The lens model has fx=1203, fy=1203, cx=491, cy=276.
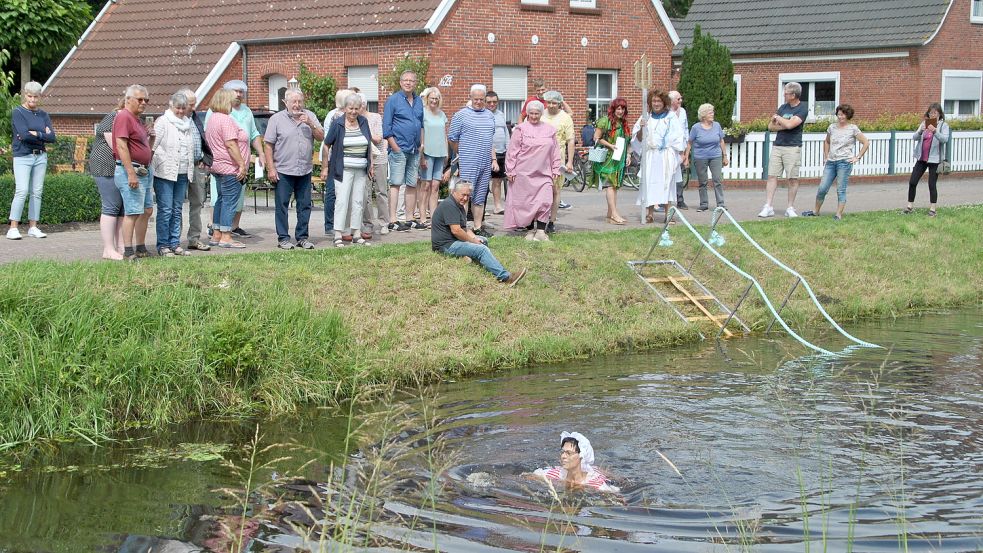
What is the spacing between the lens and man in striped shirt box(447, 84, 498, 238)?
16.6 metres

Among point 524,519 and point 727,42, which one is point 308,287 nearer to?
point 524,519

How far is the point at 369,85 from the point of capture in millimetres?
27578

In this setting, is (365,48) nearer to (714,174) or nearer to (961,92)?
(714,174)

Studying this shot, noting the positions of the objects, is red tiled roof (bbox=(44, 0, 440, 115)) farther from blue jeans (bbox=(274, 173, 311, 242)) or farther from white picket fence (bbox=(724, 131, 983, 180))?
blue jeans (bbox=(274, 173, 311, 242))

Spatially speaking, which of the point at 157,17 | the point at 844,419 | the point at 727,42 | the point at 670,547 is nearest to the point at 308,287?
the point at 844,419

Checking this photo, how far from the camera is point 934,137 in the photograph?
19656 millimetres

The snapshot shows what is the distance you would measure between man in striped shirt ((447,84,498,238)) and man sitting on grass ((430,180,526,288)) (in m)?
2.37

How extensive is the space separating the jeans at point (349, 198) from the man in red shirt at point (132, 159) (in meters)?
2.63

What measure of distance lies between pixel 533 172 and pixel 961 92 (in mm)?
24257

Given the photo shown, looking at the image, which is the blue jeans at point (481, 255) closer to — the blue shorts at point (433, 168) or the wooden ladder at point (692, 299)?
the wooden ladder at point (692, 299)

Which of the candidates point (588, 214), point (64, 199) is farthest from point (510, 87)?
point (64, 199)

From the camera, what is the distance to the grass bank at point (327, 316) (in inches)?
393

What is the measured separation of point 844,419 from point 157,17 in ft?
87.7

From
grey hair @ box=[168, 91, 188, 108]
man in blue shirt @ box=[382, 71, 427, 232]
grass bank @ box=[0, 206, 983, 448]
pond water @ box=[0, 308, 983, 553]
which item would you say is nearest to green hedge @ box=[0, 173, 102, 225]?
grey hair @ box=[168, 91, 188, 108]
